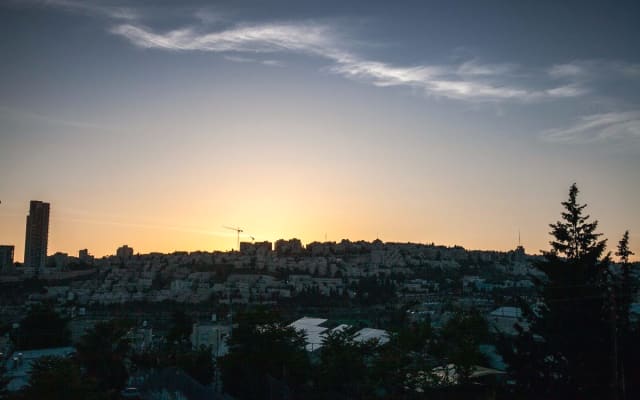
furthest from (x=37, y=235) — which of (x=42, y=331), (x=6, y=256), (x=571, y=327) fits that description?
(x=571, y=327)

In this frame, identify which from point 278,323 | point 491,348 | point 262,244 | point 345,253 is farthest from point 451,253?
point 278,323

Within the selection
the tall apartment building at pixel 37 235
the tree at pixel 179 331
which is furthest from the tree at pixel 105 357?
the tall apartment building at pixel 37 235

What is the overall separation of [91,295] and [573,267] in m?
78.8

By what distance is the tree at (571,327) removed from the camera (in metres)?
19.0

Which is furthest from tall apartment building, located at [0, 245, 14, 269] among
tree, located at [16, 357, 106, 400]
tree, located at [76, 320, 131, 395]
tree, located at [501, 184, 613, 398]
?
tree, located at [501, 184, 613, 398]

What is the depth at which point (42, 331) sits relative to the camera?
37500 mm

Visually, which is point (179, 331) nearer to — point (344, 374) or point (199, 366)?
point (199, 366)

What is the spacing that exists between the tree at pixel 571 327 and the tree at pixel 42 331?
27.6 metres

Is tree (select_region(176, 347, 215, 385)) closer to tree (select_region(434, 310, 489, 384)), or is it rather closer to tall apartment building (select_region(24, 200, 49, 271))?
tree (select_region(434, 310, 489, 384))

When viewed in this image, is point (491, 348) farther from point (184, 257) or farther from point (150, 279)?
point (184, 257)

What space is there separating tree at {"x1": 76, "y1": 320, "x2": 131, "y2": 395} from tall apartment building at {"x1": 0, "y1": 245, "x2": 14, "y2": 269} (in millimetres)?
84256

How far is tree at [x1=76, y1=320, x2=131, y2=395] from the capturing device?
25.5 m

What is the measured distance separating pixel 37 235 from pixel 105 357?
9788 centimetres

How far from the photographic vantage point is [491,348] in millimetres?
32188
